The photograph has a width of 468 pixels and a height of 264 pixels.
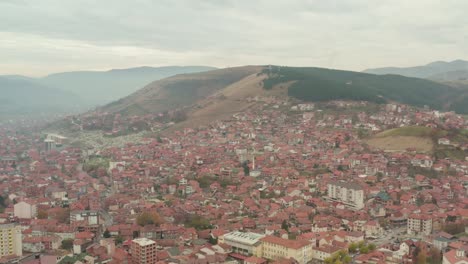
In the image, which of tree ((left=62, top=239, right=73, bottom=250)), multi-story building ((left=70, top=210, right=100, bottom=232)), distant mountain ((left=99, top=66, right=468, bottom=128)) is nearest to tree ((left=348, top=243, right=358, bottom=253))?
multi-story building ((left=70, top=210, right=100, bottom=232))

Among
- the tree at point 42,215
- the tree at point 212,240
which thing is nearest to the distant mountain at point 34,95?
the tree at point 42,215

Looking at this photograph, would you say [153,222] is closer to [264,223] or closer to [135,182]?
[264,223]

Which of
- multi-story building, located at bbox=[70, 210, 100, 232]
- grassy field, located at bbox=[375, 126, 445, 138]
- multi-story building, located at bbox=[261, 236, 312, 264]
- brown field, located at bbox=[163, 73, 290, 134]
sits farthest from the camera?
brown field, located at bbox=[163, 73, 290, 134]

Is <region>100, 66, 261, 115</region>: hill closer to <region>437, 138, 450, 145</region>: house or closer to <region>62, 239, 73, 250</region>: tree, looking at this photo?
<region>437, 138, 450, 145</region>: house

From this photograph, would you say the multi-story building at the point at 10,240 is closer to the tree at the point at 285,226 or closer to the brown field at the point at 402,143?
the tree at the point at 285,226

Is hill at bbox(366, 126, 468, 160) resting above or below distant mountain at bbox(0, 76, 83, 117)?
above

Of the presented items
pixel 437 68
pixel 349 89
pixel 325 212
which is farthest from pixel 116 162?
pixel 437 68
